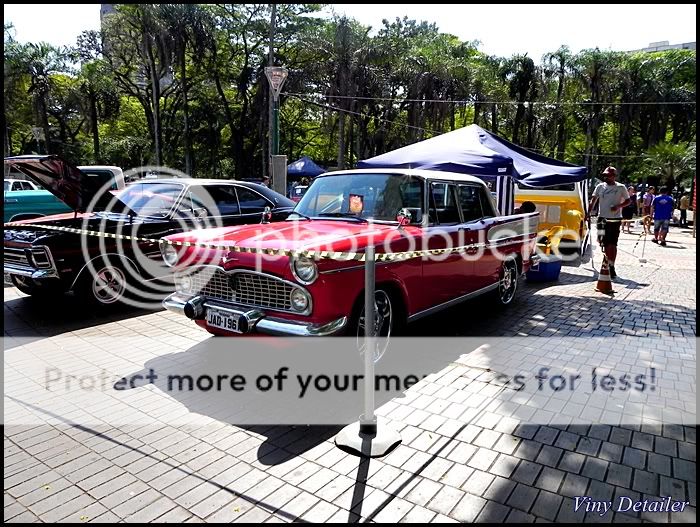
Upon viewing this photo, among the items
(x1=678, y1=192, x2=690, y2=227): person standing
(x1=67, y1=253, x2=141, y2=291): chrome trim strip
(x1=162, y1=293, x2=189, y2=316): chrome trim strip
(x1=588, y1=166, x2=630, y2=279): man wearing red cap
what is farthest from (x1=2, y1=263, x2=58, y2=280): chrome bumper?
(x1=678, y1=192, x2=690, y2=227): person standing

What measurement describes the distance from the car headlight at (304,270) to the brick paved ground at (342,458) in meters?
1.14

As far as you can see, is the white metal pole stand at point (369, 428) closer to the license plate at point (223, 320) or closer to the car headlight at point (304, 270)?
the car headlight at point (304, 270)

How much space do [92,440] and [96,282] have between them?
3.67 m

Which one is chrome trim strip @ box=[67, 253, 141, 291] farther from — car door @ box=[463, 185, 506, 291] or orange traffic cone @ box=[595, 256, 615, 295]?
orange traffic cone @ box=[595, 256, 615, 295]

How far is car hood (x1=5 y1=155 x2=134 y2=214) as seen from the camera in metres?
6.41

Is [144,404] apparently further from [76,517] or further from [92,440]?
[76,517]

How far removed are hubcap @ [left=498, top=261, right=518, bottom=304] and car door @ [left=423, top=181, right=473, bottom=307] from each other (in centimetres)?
131

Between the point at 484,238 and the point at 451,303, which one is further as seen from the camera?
the point at 484,238

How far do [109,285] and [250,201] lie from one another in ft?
8.35

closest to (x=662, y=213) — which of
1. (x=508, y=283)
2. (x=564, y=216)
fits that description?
(x=564, y=216)

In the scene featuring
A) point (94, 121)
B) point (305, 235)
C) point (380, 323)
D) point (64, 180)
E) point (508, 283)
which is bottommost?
point (508, 283)

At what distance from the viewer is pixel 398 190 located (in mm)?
5191

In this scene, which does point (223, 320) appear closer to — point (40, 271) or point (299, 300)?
point (299, 300)

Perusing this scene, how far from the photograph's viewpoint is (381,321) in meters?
4.59
